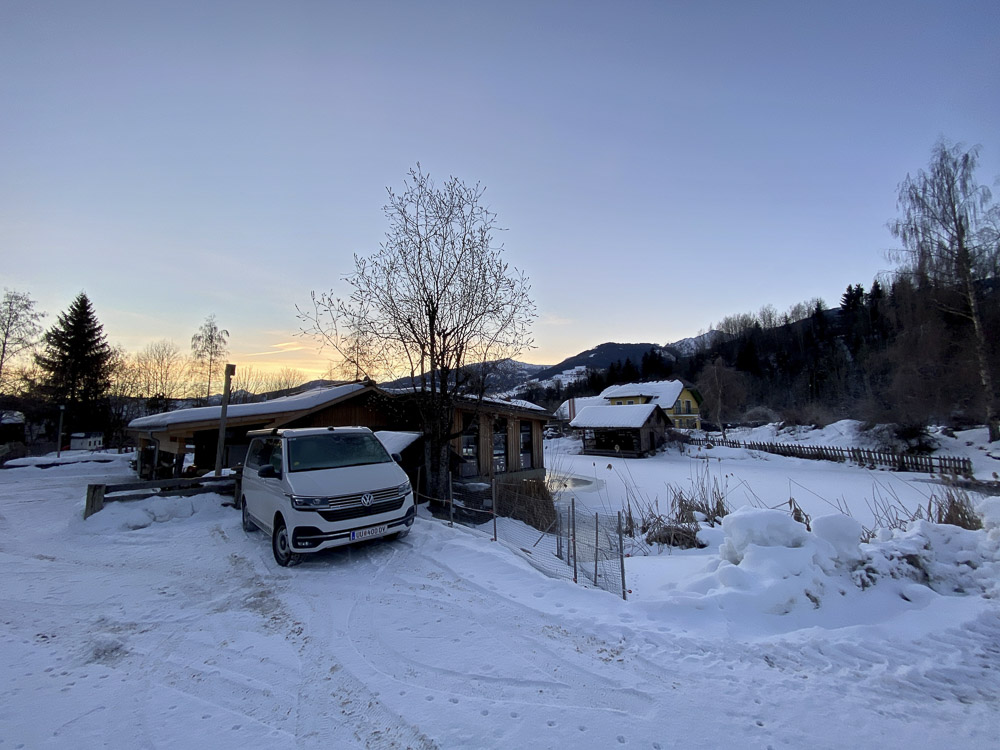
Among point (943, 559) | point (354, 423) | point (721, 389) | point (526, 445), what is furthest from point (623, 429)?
point (943, 559)

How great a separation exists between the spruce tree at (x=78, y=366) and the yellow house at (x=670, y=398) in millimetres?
47024

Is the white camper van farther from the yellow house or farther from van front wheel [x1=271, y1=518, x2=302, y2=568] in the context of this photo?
the yellow house

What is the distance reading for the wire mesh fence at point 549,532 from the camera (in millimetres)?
6129

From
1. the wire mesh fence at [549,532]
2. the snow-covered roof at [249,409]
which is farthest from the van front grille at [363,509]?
the snow-covered roof at [249,409]

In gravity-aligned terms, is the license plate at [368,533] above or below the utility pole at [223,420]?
below

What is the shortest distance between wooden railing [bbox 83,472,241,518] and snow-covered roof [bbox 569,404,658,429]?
3043cm

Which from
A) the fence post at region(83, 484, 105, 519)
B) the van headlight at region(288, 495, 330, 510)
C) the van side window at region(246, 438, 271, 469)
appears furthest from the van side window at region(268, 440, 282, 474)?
the fence post at region(83, 484, 105, 519)

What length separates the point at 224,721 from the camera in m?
3.08

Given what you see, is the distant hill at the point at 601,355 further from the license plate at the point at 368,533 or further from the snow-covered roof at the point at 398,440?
the license plate at the point at 368,533

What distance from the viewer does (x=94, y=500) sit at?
894cm

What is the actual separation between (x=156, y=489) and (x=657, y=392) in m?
48.7

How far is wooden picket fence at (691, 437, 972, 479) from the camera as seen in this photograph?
20442 mm

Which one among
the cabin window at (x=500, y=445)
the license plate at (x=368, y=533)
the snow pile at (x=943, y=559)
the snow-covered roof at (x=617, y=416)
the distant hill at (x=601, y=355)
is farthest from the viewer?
the distant hill at (x=601, y=355)

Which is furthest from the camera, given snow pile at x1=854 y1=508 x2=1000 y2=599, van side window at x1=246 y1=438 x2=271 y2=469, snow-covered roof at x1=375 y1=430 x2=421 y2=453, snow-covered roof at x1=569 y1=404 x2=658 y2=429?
snow-covered roof at x1=569 y1=404 x2=658 y2=429
